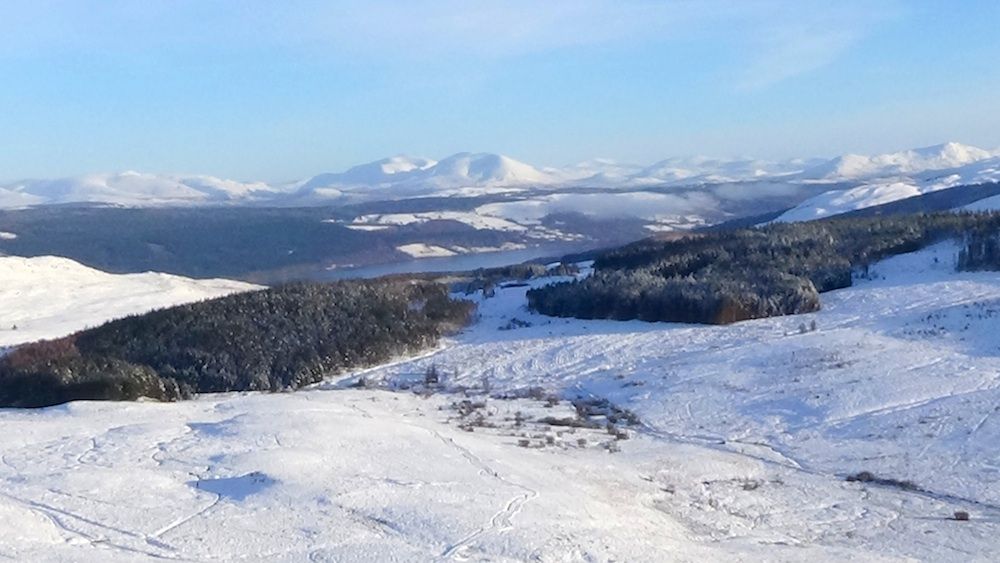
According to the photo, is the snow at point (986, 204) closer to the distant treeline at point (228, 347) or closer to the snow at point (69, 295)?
the distant treeline at point (228, 347)

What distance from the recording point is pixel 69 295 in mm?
30703

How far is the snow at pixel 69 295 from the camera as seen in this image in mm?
25269

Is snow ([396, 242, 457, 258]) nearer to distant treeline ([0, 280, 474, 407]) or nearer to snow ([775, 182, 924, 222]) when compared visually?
snow ([775, 182, 924, 222])

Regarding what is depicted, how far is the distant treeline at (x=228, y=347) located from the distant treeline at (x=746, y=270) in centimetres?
274

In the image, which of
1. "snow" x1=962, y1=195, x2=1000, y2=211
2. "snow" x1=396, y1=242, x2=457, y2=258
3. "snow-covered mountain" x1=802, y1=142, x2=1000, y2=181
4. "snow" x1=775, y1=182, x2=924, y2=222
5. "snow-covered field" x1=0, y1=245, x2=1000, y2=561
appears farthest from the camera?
"snow-covered mountain" x1=802, y1=142, x2=1000, y2=181

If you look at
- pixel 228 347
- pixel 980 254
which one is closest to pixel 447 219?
pixel 980 254

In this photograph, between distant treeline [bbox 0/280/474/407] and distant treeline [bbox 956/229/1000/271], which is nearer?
distant treeline [bbox 0/280/474/407]

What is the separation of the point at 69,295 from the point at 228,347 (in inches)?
601

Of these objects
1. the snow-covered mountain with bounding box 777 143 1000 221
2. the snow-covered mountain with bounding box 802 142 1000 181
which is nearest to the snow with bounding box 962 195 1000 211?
the snow-covered mountain with bounding box 777 143 1000 221

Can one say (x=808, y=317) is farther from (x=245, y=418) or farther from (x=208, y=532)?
(x=208, y=532)

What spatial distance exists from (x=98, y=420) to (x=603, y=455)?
208 inches

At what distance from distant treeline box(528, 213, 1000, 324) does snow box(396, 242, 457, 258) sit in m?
33.7

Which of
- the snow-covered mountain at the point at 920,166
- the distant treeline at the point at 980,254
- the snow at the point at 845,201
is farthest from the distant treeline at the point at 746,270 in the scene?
the snow-covered mountain at the point at 920,166

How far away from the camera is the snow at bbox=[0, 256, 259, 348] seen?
82.9ft
